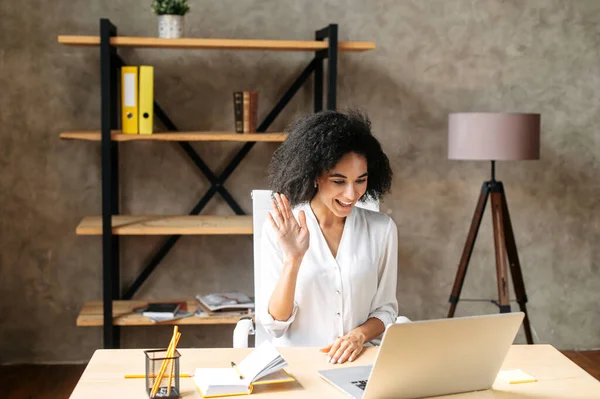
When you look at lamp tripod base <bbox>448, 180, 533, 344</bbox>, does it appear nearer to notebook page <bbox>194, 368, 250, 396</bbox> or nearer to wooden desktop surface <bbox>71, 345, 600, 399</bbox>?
wooden desktop surface <bbox>71, 345, 600, 399</bbox>

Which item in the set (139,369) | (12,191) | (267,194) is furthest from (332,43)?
(139,369)

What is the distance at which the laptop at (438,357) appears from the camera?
1.66 m

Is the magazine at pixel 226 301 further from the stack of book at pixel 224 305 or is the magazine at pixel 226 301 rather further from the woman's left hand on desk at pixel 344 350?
the woman's left hand on desk at pixel 344 350

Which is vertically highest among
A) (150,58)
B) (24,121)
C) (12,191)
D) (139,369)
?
(150,58)

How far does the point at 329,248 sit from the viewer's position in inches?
98.0

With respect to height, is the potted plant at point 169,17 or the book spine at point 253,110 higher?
the potted plant at point 169,17

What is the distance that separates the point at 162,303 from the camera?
3.94 meters

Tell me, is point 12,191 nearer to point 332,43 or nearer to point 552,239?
point 332,43

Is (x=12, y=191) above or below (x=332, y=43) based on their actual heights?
below

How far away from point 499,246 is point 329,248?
1751mm

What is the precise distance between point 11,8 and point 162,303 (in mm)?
1674

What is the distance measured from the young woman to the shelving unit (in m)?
1.12

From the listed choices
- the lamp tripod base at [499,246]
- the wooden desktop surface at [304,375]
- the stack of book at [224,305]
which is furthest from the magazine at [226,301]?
the wooden desktop surface at [304,375]

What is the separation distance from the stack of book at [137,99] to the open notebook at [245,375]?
6.42 feet
